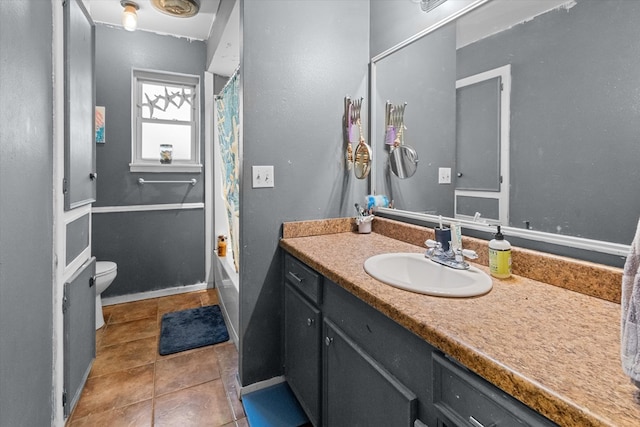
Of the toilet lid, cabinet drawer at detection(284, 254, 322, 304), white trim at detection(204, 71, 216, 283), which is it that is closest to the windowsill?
white trim at detection(204, 71, 216, 283)

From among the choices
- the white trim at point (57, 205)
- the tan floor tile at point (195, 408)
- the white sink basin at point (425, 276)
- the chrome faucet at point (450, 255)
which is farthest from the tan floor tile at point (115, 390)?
the chrome faucet at point (450, 255)

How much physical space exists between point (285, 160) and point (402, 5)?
39.4 inches

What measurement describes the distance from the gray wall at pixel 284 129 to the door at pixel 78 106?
760 mm

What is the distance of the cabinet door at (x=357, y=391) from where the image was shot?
873 mm

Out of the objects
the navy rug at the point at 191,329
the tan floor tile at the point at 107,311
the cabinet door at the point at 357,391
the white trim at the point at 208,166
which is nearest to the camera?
the cabinet door at the point at 357,391

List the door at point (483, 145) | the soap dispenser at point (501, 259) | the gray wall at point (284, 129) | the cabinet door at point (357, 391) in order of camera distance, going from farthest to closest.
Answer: the gray wall at point (284, 129), the door at point (483, 145), the soap dispenser at point (501, 259), the cabinet door at point (357, 391)

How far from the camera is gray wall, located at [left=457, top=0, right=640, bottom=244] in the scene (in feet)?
2.95

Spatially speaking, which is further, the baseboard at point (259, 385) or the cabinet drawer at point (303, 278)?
the baseboard at point (259, 385)

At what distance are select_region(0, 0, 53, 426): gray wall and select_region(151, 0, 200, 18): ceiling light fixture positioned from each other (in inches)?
54.2

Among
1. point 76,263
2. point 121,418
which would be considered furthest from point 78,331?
point 121,418

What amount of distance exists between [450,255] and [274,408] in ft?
3.84

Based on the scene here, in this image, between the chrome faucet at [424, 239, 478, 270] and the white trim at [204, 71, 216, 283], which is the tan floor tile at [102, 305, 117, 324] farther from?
the chrome faucet at [424, 239, 478, 270]

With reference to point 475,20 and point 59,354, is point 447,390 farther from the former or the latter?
point 59,354

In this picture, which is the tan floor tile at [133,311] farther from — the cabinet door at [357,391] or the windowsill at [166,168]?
the cabinet door at [357,391]
